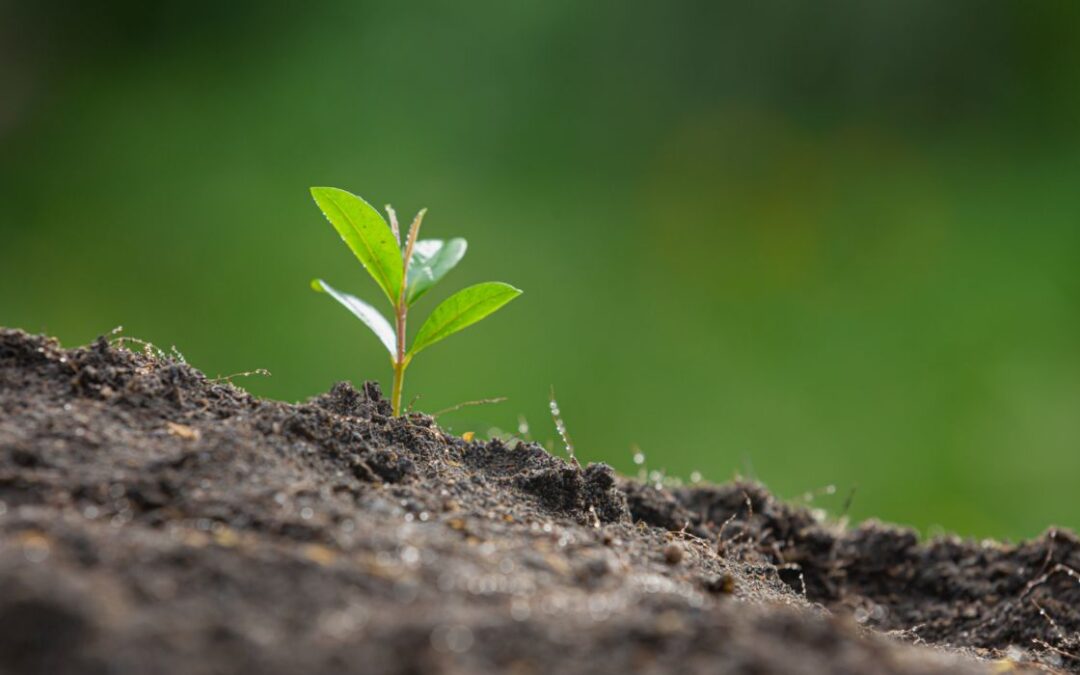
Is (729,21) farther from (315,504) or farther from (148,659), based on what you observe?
(148,659)

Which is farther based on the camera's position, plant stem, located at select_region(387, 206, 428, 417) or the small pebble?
plant stem, located at select_region(387, 206, 428, 417)

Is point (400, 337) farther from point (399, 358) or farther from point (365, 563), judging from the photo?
point (365, 563)

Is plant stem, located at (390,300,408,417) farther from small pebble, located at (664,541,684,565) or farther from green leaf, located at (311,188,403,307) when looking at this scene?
small pebble, located at (664,541,684,565)

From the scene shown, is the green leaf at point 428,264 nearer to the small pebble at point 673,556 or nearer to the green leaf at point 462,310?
the green leaf at point 462,310

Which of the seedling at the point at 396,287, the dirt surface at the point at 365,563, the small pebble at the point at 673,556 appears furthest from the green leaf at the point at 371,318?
the small pebble at the point at 673,556

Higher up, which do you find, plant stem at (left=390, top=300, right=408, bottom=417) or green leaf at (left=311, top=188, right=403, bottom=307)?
green leaf at (left=311, top=188, right=403, bottom=307)

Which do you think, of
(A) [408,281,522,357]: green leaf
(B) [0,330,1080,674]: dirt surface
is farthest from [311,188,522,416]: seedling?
(B) [0,330,1080,674]: dirt surface
